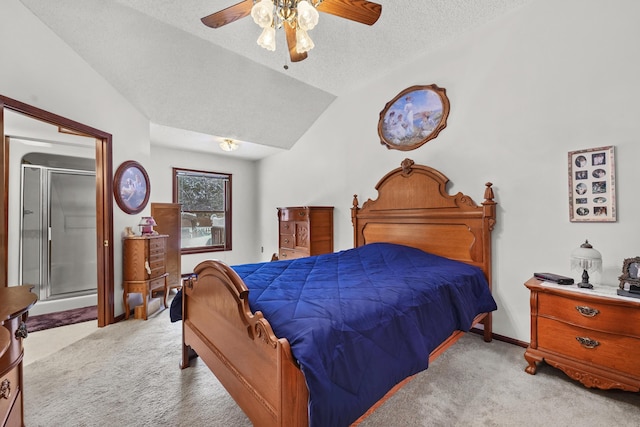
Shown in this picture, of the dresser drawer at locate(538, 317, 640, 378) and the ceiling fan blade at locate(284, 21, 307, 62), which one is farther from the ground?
the ceiling fan blade at locate(284, 21, 307, 62)

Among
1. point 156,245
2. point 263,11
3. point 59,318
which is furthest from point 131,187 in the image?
point 263,11

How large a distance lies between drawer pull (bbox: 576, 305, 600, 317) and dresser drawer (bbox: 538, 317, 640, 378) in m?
0.11

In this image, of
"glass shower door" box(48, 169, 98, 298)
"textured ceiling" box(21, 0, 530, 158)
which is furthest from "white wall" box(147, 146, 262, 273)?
"glass shower door" box(48, 169, 98, 298)

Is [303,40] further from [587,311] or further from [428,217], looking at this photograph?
[587,311]

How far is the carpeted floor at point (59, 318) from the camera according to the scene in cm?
301

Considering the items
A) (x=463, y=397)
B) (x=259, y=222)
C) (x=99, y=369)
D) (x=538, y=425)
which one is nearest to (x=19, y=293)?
(x=99, y=369)

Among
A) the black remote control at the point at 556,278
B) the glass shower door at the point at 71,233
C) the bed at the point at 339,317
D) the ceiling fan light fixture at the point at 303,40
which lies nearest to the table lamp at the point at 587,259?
the black remote control at the point at 556,278

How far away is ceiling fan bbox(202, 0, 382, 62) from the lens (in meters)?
1.63

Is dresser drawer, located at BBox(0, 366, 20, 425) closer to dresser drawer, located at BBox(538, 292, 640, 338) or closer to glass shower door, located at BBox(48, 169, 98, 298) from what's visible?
glass shower door, located at BBox(48, 169, 98, 298)

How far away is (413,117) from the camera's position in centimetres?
319

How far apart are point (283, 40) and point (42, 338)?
3.94m

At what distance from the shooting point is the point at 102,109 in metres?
→ 2.97

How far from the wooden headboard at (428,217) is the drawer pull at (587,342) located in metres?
0.81

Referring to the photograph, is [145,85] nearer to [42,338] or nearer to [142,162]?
[142,162]
